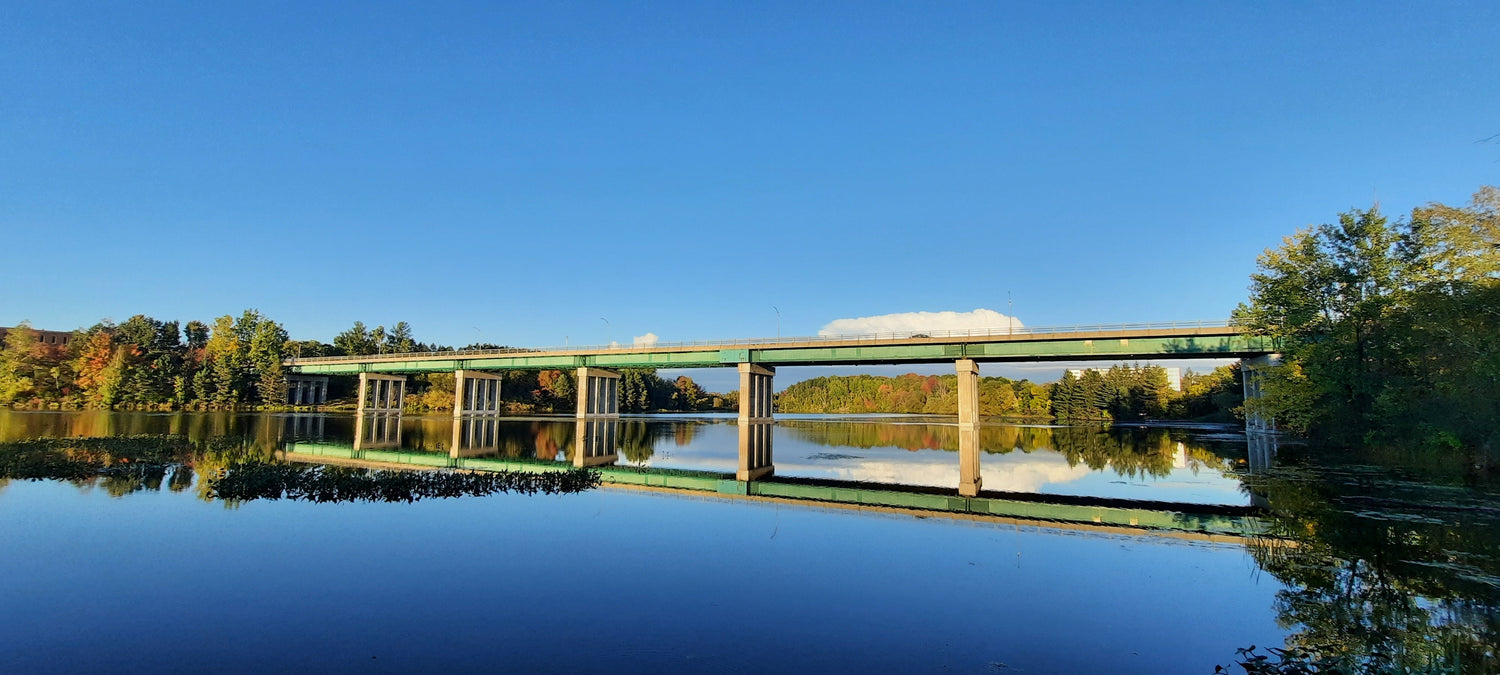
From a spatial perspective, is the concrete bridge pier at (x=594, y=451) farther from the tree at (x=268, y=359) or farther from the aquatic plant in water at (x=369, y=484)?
the tree at (x=268, y=359)

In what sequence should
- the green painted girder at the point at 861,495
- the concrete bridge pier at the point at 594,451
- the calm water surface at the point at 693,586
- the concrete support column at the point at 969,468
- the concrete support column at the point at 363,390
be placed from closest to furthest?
the calm water surface at the point at 693,586
the green painted girder at the point at 861,495
the concrete support column at the point at 969,468
the concrete bridge pier at the point at 594,451
the concrete support column at the point at 363,390

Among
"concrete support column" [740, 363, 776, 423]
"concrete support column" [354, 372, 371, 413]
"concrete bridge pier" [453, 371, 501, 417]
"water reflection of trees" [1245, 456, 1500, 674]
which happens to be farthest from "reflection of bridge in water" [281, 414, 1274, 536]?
"concrete support column" [354, 372, 371, 413]

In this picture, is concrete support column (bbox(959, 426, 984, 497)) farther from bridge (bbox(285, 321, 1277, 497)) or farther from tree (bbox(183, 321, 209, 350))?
tree (bbox(183, 321, 209, 350))

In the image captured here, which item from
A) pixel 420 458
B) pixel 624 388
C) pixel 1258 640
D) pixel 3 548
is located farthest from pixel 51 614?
pixel 624 388

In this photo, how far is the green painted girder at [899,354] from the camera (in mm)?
65812

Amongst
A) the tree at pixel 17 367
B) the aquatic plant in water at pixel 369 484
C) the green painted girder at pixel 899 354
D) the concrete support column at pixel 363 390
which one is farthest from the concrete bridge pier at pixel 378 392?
the aquatic plant in water at pixel 369 484

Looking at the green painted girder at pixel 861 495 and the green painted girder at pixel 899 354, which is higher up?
the green painted girder at pixel 899 354

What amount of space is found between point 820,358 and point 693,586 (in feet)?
227

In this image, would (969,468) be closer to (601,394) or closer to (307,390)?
(601,394)

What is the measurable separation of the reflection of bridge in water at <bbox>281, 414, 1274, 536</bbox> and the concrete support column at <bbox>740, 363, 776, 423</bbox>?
105 ft

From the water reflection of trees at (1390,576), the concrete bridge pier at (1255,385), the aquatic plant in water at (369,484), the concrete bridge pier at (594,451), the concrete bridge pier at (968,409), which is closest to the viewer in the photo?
the water reflection of trees at (1390,576)

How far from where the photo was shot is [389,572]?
48.4 feet

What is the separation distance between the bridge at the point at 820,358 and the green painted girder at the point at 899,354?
106 millimetres

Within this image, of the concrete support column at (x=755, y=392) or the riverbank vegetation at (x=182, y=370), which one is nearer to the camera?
the concrete support column at (x=755, y=392)
